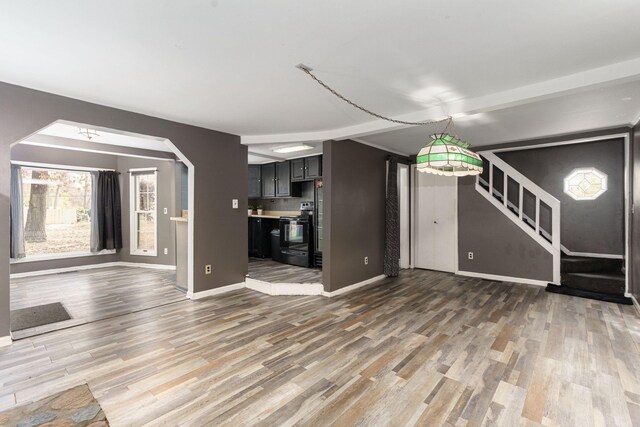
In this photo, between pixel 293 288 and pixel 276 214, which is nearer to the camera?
pixel 293 288

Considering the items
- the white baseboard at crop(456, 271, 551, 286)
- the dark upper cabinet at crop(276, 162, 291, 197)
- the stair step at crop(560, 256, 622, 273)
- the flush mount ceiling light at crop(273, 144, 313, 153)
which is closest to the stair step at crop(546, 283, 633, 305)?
the white baseboard at crop(456, 271, 551, 286)

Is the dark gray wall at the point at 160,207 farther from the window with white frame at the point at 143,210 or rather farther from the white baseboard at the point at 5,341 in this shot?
the white baseboard at the point at 5,341

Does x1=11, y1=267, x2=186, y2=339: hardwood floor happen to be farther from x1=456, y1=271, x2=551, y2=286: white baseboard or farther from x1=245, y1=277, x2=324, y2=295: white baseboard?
x1=456, y1=271, x2=551, y2=286: white baseboard

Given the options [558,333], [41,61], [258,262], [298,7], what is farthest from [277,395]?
[258,262]

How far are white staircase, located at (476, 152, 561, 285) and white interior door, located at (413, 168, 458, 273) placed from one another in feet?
2.01

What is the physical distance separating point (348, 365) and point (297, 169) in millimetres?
4431

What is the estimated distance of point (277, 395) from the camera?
6.58ft

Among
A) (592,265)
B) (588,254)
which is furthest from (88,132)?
(588,254)

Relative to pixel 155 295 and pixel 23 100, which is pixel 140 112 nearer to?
pixel 23 100

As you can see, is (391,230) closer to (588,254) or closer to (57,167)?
(588,254)

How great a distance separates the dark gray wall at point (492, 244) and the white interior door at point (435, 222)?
0.15 meters

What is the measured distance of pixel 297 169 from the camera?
20.3 feet

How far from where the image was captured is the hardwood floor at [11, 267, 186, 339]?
3.52 metres

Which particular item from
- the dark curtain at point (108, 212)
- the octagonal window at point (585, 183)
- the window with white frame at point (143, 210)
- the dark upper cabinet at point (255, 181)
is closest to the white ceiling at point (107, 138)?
the window with white frame at point (143, 210)
